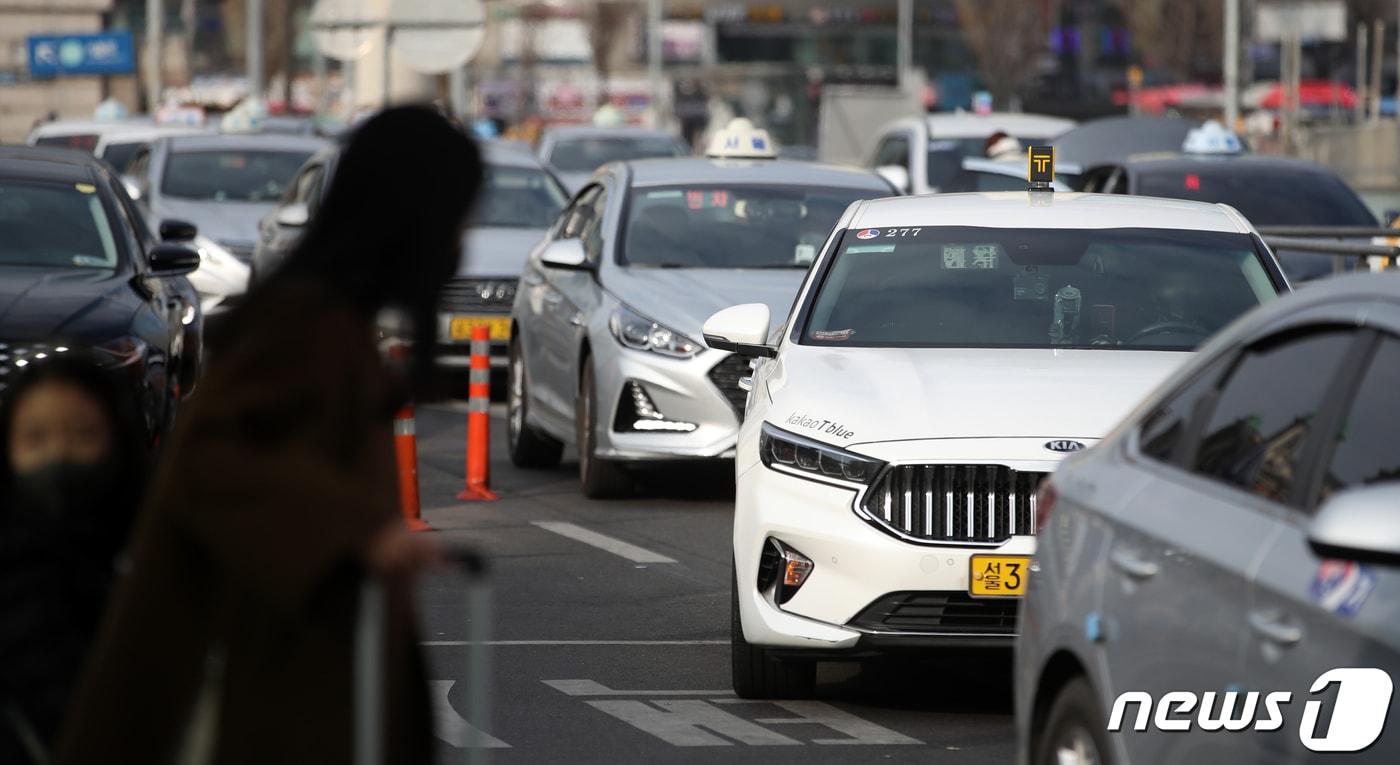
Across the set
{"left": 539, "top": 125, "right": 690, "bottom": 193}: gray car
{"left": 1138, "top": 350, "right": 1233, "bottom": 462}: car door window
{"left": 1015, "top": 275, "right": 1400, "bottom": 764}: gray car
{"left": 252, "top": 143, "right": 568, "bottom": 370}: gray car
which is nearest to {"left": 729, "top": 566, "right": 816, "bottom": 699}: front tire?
{"left": 1015, "top": 275, "right": 1400, "bottom": 764}: gray car

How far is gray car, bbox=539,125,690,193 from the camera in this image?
96.4ft

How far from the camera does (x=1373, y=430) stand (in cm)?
423

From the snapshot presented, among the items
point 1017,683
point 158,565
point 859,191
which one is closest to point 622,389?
point 859,191

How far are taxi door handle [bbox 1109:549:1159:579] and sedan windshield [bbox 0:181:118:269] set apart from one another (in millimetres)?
7578

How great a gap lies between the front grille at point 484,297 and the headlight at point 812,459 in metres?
9.48

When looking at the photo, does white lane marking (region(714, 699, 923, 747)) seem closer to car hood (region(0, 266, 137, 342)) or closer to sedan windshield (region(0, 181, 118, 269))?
car hood (region(0, 266, 137, 342))

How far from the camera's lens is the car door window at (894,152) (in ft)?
79.1

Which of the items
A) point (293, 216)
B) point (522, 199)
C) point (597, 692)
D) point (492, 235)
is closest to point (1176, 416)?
point (597, 692)

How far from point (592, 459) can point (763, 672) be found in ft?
15.7

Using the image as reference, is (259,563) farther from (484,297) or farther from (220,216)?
(220,216)

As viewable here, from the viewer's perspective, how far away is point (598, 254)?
1291 centimetres

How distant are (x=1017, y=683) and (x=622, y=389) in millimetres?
6751

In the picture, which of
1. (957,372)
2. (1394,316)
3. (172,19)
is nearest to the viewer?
(1394,316)

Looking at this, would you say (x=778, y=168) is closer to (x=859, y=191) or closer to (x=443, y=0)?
(x=859, y=191)
